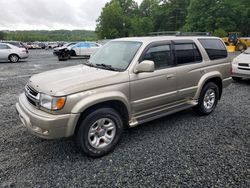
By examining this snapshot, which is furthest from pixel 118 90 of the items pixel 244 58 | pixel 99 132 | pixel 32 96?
pixel 244 58

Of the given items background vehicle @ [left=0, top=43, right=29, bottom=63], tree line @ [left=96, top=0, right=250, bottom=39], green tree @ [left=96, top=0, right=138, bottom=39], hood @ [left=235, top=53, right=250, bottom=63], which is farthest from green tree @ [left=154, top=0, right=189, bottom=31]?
hood @ [left=235, top=53, right=250, bottom=63]

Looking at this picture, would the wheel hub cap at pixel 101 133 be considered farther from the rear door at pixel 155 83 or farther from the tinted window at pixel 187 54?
the tinted window at pixel 187 54

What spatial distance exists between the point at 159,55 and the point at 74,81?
170cm

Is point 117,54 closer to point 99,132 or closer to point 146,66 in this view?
point 146,66

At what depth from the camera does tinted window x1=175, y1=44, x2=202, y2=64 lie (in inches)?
162

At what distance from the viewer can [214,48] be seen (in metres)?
4.83

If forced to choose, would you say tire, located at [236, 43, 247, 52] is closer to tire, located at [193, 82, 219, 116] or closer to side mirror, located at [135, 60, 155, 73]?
tire, located at [193, 82, 219, 116]

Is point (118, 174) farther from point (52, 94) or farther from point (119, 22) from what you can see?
point (119, 22)

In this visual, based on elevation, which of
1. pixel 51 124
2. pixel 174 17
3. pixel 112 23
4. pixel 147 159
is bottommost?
pixel 147 159

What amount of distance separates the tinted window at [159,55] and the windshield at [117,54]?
0.78 ft

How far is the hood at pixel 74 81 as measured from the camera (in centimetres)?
284

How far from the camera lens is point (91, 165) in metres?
3.02

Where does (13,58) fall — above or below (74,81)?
above

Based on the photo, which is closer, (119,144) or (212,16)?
(119,144)
